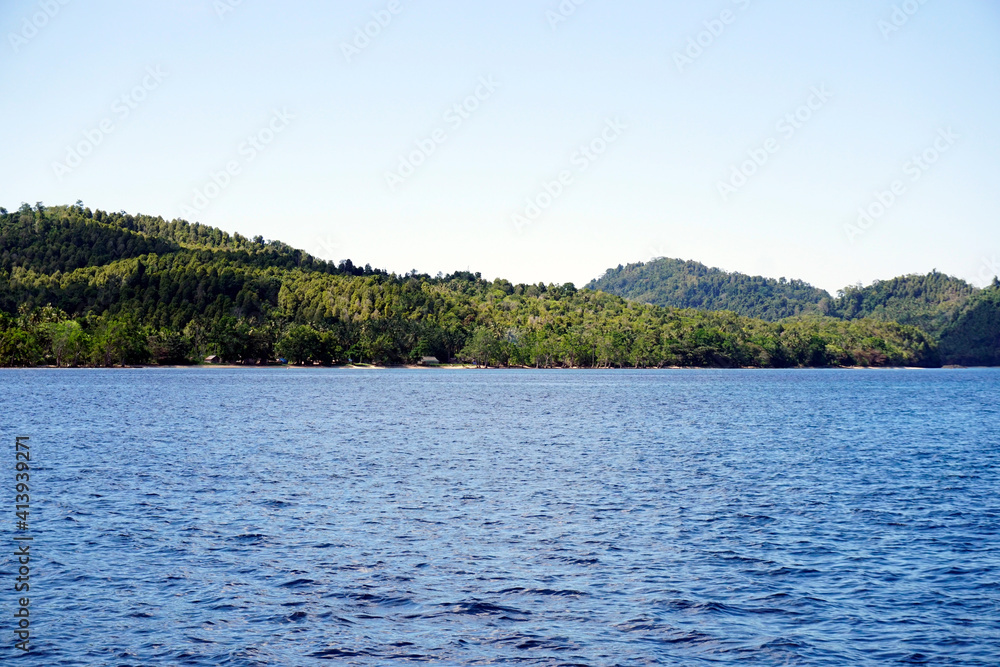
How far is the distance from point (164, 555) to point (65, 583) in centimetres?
302

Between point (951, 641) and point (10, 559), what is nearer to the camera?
point (951, 641)

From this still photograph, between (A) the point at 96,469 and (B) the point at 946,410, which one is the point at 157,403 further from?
(B) the point at 946,410

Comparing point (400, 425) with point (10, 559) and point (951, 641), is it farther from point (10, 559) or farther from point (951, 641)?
point (951, 641)

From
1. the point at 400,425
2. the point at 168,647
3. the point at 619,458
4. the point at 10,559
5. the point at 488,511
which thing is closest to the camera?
the point at 168,647

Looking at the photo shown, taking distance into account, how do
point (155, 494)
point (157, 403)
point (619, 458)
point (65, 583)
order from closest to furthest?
point (65, 583) < point (155, 494) < point (619, 458) < point (157, 403)

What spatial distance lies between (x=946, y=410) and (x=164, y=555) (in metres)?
94.9

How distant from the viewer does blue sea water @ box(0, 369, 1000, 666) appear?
16.9m

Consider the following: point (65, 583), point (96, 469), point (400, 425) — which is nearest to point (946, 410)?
point (400, 425)

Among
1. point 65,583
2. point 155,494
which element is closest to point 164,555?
point 65,583

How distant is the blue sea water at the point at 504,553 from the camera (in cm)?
1689

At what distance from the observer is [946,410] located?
314 ft

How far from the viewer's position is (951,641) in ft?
56.9

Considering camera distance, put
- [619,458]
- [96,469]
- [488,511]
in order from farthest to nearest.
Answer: [619,458] → [96,469] → [488,511]

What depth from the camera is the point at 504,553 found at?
2369 centimetres
